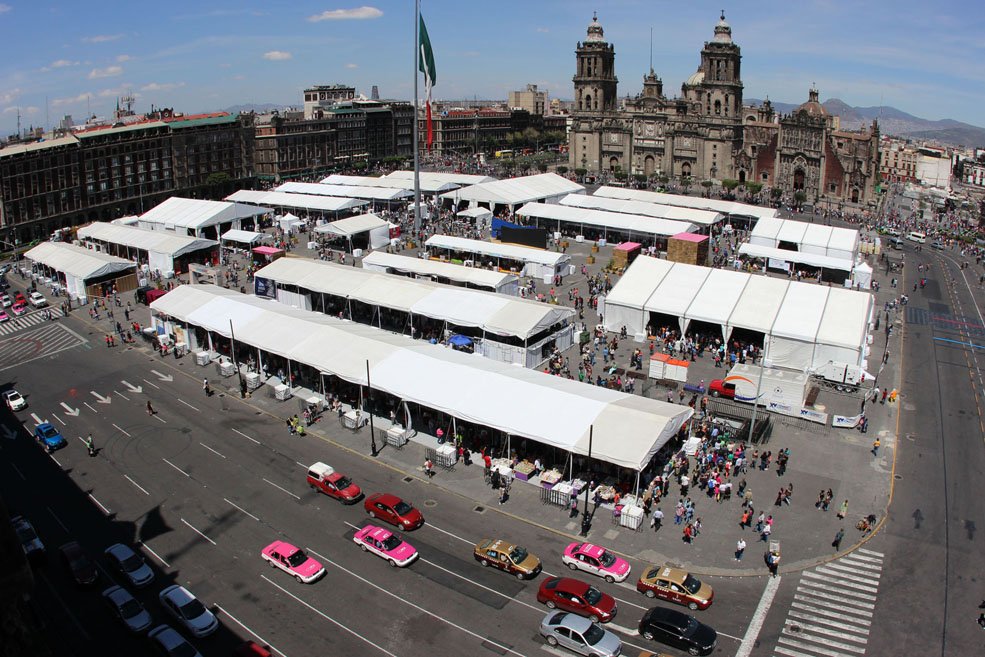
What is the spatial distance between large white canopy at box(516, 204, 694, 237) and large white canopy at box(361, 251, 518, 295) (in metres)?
23.6

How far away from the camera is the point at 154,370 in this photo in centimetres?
4316

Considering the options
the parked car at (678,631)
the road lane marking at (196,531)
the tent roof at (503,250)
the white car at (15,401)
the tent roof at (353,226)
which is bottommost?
the parked car at (678,631)

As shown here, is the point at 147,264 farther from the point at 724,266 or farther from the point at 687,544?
the point at 687,544

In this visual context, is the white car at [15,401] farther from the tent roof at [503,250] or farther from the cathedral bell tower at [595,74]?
the cathedral bell tower at [595,74]

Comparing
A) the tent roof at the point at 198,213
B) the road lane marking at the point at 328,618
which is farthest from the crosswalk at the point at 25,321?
the road lane marking at the point at 328,618

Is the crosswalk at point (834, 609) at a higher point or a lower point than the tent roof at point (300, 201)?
lower

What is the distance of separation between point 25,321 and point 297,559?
42.0m

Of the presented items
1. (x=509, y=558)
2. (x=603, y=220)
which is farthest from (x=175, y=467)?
(x=603, y=220)

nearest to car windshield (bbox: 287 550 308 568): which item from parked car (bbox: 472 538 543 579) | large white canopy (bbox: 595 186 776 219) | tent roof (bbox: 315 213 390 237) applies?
parked car (bbox: 472 538 543 579)

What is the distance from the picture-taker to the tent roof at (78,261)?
58000mm

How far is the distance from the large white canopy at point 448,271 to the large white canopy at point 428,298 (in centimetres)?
347

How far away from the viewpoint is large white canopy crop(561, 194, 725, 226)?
74438 mm

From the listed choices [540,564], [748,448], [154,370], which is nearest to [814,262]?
[748,448]

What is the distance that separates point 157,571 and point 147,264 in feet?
161
